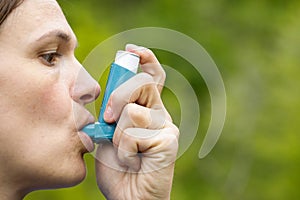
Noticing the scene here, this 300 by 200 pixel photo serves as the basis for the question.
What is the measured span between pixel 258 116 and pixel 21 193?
21.1 ft

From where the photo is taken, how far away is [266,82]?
8.96m

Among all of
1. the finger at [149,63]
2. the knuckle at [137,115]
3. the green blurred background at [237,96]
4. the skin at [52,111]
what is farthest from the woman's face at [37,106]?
the green blurred background at [237,96]

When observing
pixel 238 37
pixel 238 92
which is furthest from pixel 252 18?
pixel 238 92

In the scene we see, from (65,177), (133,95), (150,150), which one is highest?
(133,95)

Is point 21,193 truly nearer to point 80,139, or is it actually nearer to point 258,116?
point 80,139

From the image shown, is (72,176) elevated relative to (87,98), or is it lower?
lower

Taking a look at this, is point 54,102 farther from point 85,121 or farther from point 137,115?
point 137,115

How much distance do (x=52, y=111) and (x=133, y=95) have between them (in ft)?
0.73

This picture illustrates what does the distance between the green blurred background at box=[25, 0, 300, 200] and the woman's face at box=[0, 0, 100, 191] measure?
4290 millimetres

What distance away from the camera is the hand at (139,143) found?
2.38 m

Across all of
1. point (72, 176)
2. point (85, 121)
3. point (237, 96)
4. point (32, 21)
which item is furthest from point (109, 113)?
point (237, 96)

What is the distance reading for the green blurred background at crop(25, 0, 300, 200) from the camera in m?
8.10

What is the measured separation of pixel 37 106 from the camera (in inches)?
90.4

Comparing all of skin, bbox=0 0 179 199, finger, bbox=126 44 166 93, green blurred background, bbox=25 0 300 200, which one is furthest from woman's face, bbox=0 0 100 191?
green blurred background, bbox=25 0 300 200
